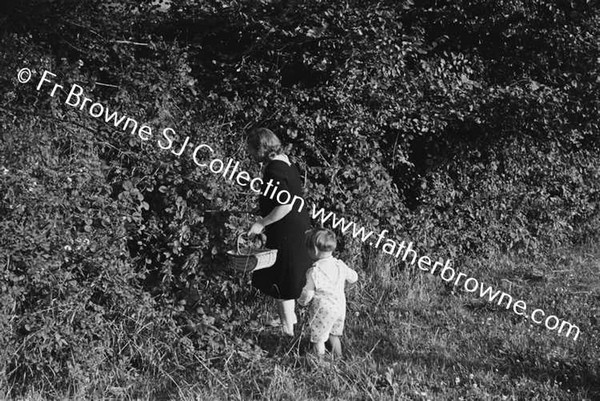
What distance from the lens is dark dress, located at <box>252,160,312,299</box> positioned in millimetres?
5117

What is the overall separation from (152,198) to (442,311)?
8.80 ft

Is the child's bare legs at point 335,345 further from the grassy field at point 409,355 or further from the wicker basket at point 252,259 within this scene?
the wicker basket at point 252,259

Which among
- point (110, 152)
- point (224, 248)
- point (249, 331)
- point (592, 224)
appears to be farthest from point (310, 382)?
point (592, 224)

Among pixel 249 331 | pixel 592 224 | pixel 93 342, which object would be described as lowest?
pixel 93 342

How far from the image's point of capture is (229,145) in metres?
5.93

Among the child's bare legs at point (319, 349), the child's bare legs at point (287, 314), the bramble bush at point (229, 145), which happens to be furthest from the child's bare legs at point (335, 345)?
the bramble bush at point (229, 145)

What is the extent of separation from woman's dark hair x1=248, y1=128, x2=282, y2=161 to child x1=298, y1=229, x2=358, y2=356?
2.20 feet

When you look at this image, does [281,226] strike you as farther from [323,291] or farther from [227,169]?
[227,169]

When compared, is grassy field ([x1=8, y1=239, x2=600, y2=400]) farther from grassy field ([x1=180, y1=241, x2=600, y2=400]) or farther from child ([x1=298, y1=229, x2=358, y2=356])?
child ([x1=298, y1=229, x2=358, y2=356])

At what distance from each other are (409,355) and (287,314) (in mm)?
980

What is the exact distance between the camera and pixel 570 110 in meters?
7.07

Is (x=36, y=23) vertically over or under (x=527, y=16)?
under

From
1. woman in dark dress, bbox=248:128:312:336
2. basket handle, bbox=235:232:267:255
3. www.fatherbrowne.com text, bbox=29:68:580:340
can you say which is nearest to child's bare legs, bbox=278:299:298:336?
woman in dark dress, bbox=248:128:312:336

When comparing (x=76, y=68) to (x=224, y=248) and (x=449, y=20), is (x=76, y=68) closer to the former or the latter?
(x=224, y=248)
